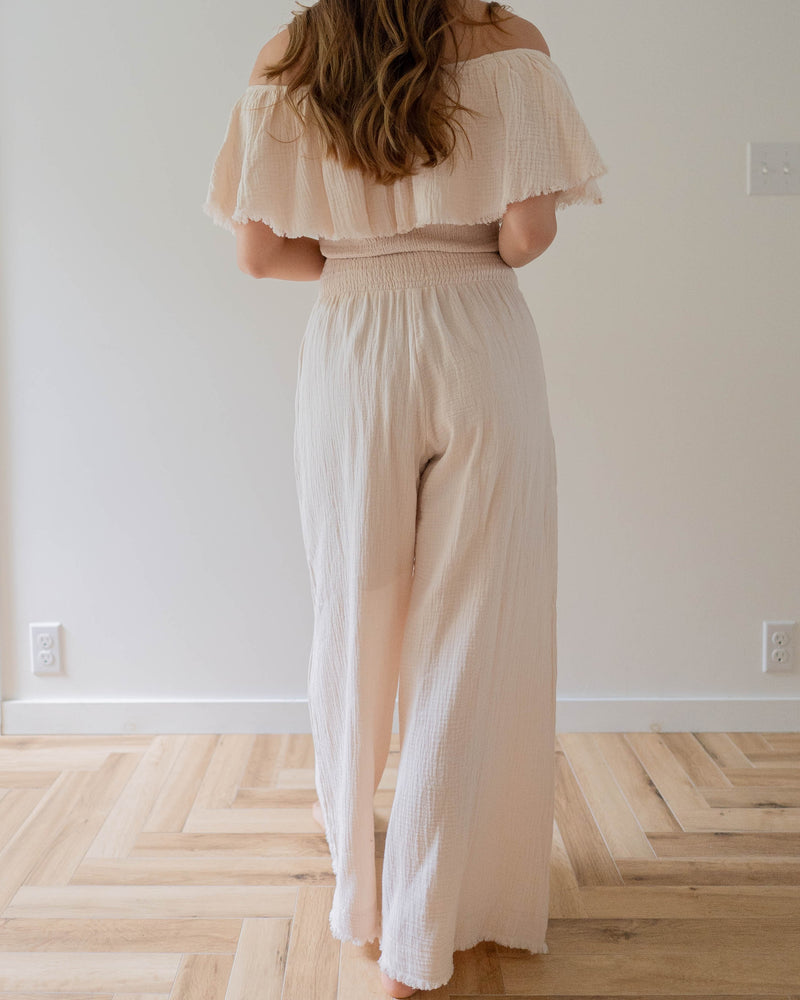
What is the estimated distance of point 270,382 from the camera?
2.15 meters

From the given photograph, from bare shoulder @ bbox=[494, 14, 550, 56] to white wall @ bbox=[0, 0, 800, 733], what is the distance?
90cm

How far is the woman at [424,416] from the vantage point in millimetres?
1181

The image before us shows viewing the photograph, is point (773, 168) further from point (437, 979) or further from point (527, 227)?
point (437, 979)

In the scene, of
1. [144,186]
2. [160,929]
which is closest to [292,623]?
[160,929]

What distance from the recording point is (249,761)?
→ 2.09 m

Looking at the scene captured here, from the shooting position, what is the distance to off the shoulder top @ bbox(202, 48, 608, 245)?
1184 millimetres

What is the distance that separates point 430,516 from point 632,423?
39.7 inches

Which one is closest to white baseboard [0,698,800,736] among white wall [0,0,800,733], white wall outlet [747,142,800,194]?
white wall [0,0,800,733]

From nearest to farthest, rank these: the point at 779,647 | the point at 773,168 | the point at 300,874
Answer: the point at 300,874 → the point at 773,168 → the point at 779,647

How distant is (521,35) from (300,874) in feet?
4.38

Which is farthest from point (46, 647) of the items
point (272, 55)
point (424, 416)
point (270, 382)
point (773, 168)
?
point (773, 168)

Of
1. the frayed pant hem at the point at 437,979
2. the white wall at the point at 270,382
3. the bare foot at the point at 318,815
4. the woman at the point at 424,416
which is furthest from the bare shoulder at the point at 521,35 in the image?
the bare foot at the point at 318,815

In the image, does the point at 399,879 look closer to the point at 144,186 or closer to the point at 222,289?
the point at 222,289

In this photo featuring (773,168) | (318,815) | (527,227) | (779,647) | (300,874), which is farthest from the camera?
(779,647)
